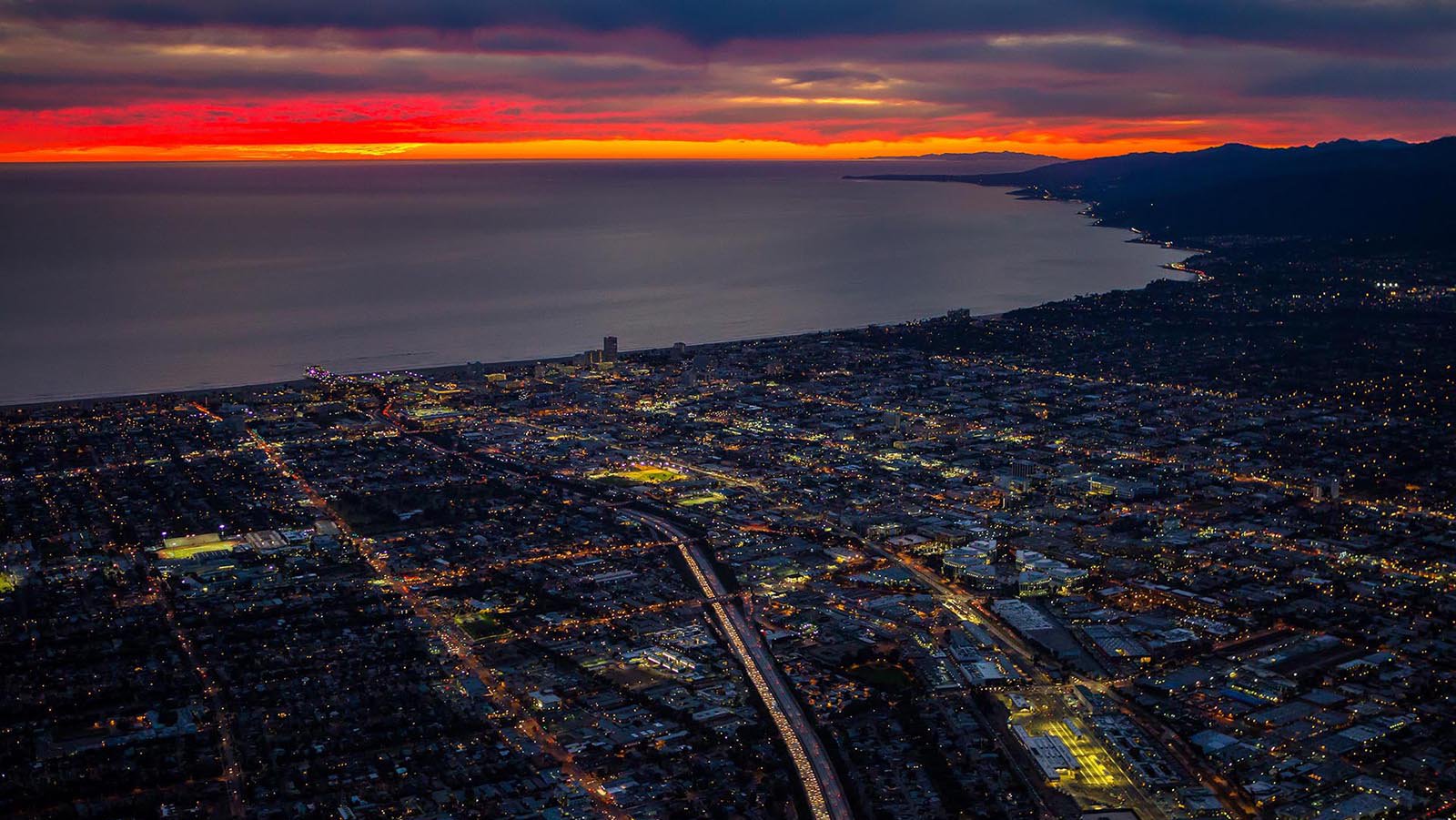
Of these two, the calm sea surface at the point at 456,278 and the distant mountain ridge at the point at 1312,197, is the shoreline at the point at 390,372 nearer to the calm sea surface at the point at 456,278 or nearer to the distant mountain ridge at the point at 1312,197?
the calm sea surface at the point at 456,278

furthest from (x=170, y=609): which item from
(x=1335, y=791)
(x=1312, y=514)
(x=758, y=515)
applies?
(x=1312, y=514)

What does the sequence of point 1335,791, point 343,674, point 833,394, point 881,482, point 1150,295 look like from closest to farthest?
point 1335,791, point 343,674, point 881,482, point 833,394, point 1150,295

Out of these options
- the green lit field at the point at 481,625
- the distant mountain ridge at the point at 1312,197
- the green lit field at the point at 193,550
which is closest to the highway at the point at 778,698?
the green lit field at the point at 481,625

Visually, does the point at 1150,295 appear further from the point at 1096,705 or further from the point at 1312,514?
the point at 1096,705

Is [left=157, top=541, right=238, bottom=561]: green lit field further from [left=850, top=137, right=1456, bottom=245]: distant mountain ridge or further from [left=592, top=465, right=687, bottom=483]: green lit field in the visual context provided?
[left=850, top=137, right=1456, bottom=245]: distant mountain ridge

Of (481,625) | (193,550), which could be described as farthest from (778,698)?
(193,550)

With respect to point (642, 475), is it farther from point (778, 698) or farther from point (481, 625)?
point (778, 698)

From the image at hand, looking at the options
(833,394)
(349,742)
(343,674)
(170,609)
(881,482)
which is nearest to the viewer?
(349,742)
